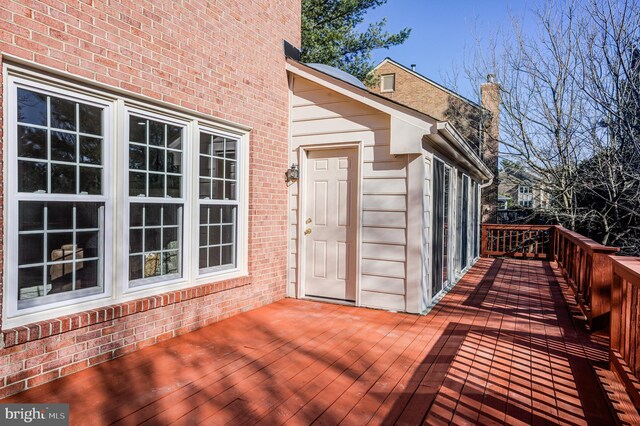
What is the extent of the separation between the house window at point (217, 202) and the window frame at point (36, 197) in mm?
1042

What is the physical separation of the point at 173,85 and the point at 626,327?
425 centimetres

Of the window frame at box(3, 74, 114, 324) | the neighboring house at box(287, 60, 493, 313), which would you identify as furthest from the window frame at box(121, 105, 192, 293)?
the neighboring house at box(287, 60, 493, 313)

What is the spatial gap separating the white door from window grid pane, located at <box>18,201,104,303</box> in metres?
2.79

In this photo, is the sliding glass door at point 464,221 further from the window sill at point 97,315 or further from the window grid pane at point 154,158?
the window grid pane at point 154,158

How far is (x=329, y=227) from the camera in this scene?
5473 millimetres

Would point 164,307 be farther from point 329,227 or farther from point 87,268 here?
point 329,227

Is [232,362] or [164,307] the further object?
[164,307]

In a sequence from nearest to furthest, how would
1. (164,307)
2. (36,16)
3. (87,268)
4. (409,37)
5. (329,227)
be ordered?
(36,16) < (87,268) < (164,307) < (329,227) < (409,37)

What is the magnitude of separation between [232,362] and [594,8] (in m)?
9.50

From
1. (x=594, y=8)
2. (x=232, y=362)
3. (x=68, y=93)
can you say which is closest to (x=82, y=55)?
(x=68, y=93)

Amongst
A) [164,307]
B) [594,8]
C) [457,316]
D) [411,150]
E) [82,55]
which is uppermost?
[594,8]

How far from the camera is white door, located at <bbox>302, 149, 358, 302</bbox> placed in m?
5.35

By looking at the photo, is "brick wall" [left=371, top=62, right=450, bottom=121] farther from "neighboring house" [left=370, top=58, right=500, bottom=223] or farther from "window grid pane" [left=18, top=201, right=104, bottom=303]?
"window grid pane" [left=18, top=201, right=104, bottom=303]

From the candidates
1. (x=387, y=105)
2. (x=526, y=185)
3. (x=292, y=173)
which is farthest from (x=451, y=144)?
(x=526, y=185)
